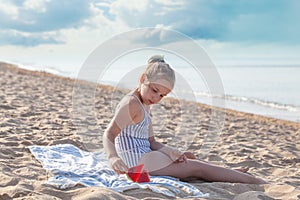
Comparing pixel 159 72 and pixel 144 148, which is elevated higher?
pixel 159 72

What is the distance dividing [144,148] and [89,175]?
0.53 m

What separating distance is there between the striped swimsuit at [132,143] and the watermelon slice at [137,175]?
0.69ft

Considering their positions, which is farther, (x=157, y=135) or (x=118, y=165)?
(x=157, y=135)

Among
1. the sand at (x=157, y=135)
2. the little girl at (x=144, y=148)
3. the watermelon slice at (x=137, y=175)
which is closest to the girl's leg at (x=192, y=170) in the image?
the little girl at (x=144, y=148)

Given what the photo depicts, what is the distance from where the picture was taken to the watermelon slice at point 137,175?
317cm

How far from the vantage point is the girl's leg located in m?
3.45

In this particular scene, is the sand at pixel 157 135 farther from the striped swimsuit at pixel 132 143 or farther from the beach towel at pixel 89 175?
the striped swimsuit at pixel 132 143

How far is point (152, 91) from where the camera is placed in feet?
10.8

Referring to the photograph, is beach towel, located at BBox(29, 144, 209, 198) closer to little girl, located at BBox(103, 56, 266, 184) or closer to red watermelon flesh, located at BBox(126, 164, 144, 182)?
red watermelon flesh, located at BBox(126, 164, 144, 182)

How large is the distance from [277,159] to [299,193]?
61.7 inches

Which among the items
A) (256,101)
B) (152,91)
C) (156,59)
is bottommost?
(152,91)

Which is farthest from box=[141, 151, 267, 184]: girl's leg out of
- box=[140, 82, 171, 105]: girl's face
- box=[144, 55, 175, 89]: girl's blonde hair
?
box=[144, 55, 175, 89]: girl's blonde hair

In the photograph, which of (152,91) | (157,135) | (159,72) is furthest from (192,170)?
(157,135)

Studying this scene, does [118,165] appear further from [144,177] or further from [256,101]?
[256,101]
